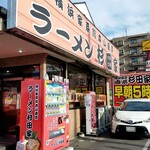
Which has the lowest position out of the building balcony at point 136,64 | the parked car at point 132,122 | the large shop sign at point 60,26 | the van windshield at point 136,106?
the parked car at point 132,122

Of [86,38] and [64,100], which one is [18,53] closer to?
[64,100]

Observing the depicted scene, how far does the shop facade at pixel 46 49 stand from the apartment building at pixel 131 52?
171ft

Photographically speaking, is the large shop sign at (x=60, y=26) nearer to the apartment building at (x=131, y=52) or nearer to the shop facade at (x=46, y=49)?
the shop facade at (x=46, y=49)

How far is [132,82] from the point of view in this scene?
17.2 metres

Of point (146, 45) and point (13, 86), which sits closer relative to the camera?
point (13, 86)

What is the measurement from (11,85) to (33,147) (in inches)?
127

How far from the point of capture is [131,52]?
6400 cm

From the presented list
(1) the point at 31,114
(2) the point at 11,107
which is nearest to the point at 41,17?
(1) the point at 31,114

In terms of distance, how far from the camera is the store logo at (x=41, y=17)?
5.79 m

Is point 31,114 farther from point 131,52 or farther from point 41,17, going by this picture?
point 131,52

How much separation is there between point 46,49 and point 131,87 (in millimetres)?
11272

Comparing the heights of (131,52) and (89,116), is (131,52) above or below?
above

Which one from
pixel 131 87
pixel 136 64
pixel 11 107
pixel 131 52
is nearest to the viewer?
pixel 11 107

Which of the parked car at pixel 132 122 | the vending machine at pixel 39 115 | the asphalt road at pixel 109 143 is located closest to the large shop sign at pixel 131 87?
the parked car at pixel 132 122
